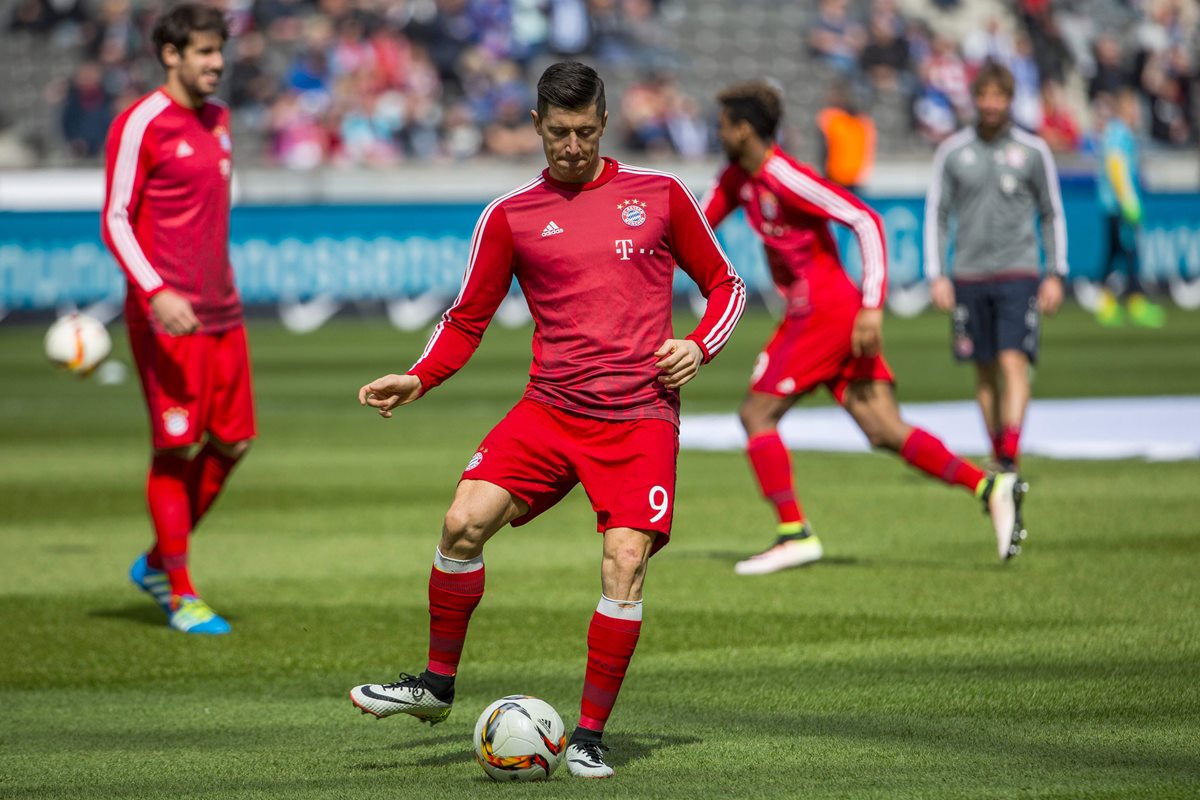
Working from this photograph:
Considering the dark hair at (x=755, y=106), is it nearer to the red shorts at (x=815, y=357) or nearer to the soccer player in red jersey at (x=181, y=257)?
the red shorts at (x=815, y=357)

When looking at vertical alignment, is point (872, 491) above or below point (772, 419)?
below

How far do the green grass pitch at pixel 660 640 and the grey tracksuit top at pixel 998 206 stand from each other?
1.40 metres

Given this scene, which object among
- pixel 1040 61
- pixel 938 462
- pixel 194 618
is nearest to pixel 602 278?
pixel 194 618

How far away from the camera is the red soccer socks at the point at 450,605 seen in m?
5.62

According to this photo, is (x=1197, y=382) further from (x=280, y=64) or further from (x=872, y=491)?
(x=280, y=64)

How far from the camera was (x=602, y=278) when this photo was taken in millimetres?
5613

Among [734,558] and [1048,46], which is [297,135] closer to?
[1048,46]

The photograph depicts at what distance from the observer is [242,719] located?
242 inches

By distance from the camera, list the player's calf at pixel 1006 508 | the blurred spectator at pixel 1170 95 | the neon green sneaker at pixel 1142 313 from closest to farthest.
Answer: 1. the player's calf at pixel 1006 508
2. the neon green sneaker at pixel 1142 313
3. the blurred spectator at pixel 1170 95

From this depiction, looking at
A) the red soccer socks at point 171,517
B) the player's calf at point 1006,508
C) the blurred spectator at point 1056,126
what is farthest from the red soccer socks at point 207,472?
the blurred spectator at point 1056,126

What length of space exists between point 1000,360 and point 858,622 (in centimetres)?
395

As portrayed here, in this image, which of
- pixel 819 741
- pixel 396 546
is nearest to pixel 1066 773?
pixel 819 741

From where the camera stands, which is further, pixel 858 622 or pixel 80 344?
pixel 80 344

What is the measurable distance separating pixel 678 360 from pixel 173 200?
315 cm
